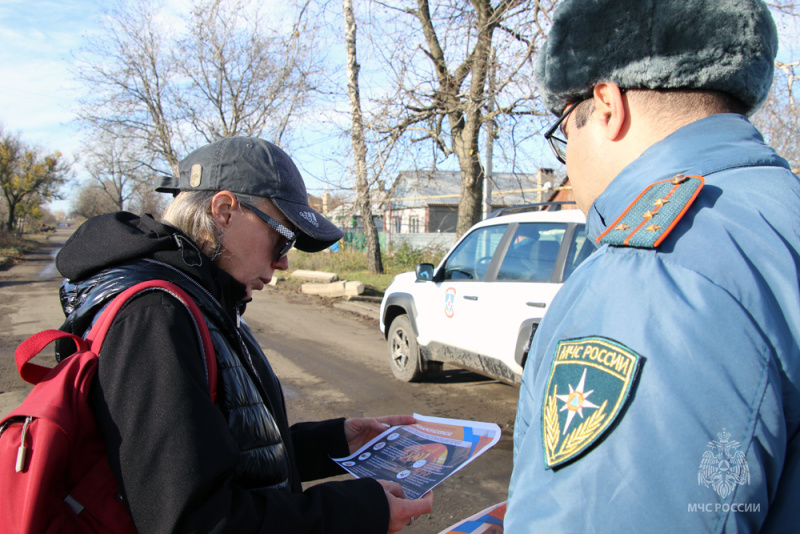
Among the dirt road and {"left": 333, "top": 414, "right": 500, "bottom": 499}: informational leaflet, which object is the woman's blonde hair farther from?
the dirt road

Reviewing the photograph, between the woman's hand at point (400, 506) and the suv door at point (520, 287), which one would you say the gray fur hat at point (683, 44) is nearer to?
the woman's hand at point (400, 506)

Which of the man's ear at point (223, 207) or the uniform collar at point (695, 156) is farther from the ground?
the uniform collar at point (695, 156)

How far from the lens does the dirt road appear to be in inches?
151

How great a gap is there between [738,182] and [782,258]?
155 millimetres

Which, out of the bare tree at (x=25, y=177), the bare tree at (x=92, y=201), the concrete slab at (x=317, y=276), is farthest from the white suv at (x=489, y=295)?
the bare tree at (x=92, y=201)

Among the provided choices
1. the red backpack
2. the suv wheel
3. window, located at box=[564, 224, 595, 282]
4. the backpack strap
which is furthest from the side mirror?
the red backpack

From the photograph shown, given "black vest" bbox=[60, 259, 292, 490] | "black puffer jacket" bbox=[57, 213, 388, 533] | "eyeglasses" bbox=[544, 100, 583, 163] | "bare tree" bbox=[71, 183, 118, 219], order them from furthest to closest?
"bare tree" bbox=[71, 183, 118, 219]
"eyeglasses" bbox=[544, 100, 583, 163]
"black vest" bbox=[60, 259, 292, 490]
"black puffer jacket" bbox=[57, 213, 388, 533]

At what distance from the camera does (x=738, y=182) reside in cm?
85

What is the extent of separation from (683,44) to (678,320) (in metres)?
0.56

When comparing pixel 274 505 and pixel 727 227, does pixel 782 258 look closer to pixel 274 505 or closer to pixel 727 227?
pixel 727 227

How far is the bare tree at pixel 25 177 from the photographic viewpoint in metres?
45.7

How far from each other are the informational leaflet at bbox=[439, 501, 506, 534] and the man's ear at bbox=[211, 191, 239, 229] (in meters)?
1.05

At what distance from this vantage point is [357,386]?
6.09 meters

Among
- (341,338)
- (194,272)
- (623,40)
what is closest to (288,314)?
(341,338)
